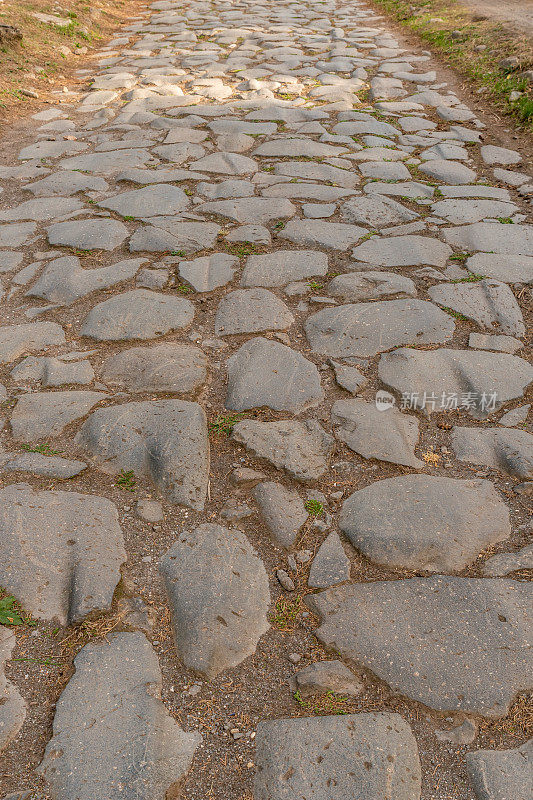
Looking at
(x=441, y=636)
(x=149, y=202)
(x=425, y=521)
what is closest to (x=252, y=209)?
(x=149, y=202)

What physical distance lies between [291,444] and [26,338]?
125cm

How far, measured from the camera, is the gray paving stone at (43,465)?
1.83 m

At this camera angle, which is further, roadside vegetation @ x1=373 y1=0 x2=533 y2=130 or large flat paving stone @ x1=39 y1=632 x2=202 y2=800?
roadside vegetation @ x1=373 y1=0 x2=533 y2=130

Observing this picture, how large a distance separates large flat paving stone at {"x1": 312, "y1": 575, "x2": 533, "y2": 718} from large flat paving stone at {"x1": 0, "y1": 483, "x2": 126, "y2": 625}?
567 millimetres

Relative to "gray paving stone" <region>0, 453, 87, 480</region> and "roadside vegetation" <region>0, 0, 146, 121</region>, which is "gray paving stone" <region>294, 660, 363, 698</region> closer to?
"gray paving stone" <region>0, 453, 87, 480</region>

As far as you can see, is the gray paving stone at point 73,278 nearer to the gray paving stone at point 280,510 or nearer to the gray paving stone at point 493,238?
the gray paving stone at point 280,510

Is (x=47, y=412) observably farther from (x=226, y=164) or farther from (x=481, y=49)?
(x=481, y=49)

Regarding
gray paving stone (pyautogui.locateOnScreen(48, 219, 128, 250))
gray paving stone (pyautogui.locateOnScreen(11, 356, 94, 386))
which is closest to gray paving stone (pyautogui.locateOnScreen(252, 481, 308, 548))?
gray paving stone (pyautogui.locateOnScreen(11, 356, 94, 386))

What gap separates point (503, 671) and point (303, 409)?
1045 mm

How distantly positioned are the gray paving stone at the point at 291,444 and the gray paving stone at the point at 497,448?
0.45 m

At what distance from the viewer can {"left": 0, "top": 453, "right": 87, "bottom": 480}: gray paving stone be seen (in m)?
1.83

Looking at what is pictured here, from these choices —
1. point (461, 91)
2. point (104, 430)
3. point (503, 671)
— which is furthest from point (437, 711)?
point (461, 91)

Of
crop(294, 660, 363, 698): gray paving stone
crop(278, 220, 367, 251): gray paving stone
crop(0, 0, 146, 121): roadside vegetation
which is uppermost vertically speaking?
crop(0, 0, 146, 121): roadside vegetation

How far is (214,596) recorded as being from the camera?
1.50 meters
